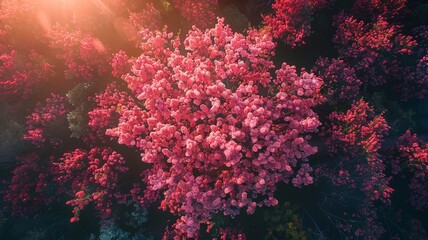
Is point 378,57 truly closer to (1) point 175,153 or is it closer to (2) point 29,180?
(1) point 175,153

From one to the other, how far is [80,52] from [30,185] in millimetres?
4861

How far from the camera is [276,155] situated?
6219mm

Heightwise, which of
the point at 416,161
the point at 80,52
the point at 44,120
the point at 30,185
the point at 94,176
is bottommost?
the point at 30,185

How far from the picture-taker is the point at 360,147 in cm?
841

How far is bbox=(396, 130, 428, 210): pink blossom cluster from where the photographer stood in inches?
346

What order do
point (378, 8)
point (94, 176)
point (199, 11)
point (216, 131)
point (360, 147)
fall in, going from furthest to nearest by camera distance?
point (378, 8)
point (199, 11)
point (360, 147)
point (94, 176)
point (216, 131)

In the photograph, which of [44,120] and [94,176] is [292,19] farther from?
[44,120]

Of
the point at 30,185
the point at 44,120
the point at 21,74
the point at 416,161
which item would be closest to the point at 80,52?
the point at 21,74

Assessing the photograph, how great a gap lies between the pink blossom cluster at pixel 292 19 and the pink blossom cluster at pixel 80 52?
5843mm

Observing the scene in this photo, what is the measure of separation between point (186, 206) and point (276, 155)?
8.00 ft

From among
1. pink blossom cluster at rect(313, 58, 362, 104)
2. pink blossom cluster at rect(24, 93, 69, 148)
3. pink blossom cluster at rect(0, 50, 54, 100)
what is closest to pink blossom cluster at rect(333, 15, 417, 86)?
pink blossom cluster at rect(313, 58, 362, 104)

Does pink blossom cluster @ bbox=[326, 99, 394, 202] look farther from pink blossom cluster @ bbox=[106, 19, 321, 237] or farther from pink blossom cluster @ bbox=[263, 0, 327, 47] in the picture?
pink blossom cluster @ bbox=[263, 0, 327, 47]

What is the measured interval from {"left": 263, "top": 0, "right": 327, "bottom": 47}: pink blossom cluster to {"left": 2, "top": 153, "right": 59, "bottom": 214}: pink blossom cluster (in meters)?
8.91

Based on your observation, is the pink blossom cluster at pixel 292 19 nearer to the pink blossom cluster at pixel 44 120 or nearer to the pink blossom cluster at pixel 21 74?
the pink blossom cluster at pixel 44 120
